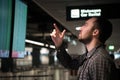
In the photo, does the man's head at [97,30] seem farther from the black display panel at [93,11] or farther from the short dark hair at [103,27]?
the black display panel at [93,11]

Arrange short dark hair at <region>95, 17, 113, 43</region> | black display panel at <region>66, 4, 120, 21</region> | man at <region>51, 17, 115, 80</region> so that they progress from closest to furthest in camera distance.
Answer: man at <region>51, 17, 115, 80</region> → short dark hair at <region>95, 17, 113, 43</region> → black display panel at <region>66, 4, 120, 21</region>

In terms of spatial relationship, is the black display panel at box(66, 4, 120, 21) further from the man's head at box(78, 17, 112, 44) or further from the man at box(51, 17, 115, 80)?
the man's head at box(78, 17, 112, 44)

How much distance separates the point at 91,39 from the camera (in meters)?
2.34

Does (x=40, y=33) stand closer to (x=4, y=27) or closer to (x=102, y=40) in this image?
(x=4, y=27)

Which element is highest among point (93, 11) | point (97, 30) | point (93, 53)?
point (93, 11)

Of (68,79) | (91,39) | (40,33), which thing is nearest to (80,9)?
(91,39)

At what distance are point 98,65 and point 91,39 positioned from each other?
31 cm

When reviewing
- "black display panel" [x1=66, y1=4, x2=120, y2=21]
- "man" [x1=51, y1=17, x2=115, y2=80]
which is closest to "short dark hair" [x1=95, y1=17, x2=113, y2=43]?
"man" [x1=51, y1=17, x2=115, y2=80]

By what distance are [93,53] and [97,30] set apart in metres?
0.21

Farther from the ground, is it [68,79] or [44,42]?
[44,42]

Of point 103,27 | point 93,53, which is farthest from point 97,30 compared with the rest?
point 93,53

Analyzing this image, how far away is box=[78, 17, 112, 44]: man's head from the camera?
7.57 ft

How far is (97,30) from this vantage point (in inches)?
91.2

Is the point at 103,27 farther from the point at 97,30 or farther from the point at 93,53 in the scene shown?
the point at 93,53
